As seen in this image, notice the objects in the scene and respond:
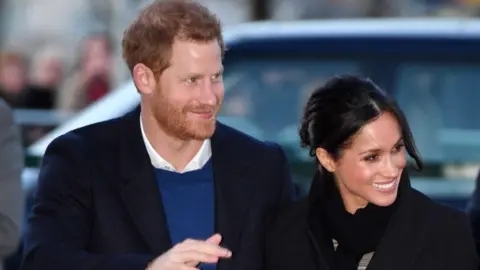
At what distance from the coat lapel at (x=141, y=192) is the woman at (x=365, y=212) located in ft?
1.03

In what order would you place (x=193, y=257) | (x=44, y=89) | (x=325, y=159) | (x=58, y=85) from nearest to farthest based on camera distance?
1. (x=193, y=257)
2. (x=325, y=159)
3. (x=44, y=89)
4. (x=58, y=85)

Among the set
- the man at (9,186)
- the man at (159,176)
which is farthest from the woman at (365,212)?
the man at (9,186)

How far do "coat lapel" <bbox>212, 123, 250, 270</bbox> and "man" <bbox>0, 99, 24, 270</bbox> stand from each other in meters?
0.68

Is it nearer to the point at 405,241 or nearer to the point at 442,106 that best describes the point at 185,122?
the point at 405,241

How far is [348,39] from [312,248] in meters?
2.98

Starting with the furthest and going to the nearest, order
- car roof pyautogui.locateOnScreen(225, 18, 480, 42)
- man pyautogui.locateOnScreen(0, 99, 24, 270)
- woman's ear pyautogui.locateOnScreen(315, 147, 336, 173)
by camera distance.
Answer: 1. car roof pyautogui.locateOnScreen(225, 18, 480, 42)
2. man pyautogui.locateOnScreen(0, 99, 24, 270)
3. woman's ear pyautogui.locateOnScreen(315, 147, 336, 173)

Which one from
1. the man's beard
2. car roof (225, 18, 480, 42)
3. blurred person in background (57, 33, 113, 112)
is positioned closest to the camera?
the man's beard

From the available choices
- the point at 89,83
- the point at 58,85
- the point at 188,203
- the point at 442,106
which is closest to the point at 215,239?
the point at 188,203

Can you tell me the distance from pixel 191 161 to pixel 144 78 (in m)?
0.25

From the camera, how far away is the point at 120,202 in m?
3.77

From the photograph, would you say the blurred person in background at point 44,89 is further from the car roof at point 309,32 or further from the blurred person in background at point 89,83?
the car roof at point 309,32

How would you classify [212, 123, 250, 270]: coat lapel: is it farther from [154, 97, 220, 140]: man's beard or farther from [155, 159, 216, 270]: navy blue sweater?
[154, 97, 220, 140]: man's beard

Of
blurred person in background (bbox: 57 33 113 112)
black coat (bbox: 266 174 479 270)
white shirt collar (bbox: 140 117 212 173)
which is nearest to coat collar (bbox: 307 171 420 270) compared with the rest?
black coat (bbox: 266 174 479 270)

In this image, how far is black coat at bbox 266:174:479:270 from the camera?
3.75 metres
